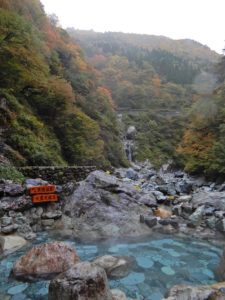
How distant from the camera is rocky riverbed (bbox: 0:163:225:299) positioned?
611cm

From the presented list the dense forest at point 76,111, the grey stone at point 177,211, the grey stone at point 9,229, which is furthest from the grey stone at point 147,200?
the dense forest at point 76,111

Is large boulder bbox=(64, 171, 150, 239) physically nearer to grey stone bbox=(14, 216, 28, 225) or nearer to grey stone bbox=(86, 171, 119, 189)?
grey stone bbox=(86, 171, 119, 189)

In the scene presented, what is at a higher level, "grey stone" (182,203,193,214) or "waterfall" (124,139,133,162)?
"waterfall" (124,139,133,162)

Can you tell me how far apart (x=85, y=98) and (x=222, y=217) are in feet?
56.0

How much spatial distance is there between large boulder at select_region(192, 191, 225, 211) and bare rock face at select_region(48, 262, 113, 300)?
5207 mm

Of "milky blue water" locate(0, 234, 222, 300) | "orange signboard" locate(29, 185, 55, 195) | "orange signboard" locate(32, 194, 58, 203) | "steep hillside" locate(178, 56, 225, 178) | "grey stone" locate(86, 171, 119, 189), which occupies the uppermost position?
"steep hillside" locate(178, 56, 225, 178)

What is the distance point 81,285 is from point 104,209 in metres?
3.97

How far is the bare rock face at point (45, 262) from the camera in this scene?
3.98 m

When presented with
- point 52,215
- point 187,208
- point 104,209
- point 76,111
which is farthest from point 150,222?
point 76,111

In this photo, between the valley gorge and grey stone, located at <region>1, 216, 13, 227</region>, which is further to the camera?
grey stone, located at <region>1, 216, 13, 227</region>

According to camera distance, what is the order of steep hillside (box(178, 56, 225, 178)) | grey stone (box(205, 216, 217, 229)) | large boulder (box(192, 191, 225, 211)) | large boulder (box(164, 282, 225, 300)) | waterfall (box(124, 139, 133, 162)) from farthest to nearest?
waterfall (box(124, 139, 133, 162)) < steep hillside (box(178, 56, 225, 178)) < large boulder (box(192, 191, 225, 211)) < grey stone (box(205, 216, 217, 229)) < large boulder (box(164, 282, 225, 300))

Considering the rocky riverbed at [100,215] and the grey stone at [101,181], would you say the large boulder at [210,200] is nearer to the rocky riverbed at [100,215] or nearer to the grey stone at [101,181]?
the rocky riverbed at [100,215]

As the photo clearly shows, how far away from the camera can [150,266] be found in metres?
4.57

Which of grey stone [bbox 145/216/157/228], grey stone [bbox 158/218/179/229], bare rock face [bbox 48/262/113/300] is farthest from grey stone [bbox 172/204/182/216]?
bare rock face [bbox 48/262/113/300]
